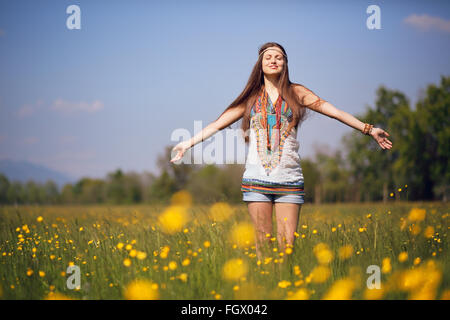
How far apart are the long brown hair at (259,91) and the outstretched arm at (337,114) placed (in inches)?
0.8

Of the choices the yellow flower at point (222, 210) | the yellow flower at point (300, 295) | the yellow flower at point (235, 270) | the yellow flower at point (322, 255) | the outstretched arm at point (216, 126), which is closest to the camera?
the yellow flower at point (300, 295)

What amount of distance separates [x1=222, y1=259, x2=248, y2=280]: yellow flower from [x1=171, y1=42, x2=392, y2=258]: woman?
1.63 ft

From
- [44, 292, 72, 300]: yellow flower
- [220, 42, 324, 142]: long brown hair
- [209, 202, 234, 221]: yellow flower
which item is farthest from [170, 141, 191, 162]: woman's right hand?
[44, 292, 72, 300]: yellow flower

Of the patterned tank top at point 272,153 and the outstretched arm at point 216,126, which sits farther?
the outstretched arm at point 216,126

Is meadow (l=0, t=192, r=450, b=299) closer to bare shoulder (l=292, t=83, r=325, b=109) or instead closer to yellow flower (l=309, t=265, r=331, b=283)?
yellow flower (l=309, t=265, r=331, b=283)

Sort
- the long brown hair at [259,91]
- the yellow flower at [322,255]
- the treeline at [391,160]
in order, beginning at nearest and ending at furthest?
the yellow flower at [322,255] → the long brown hair at [259,91] → the treeline at [391,160]

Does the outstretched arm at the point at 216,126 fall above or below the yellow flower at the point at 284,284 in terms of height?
above

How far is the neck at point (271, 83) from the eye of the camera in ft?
13.2

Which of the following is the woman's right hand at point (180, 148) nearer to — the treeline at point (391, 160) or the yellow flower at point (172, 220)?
the yellow flower at point (172, 220)

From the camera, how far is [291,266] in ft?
11.4

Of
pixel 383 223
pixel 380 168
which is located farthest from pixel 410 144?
pixel 383 223

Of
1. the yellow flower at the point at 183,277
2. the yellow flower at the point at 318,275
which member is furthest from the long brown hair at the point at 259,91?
the yellow flower at the point at 183,277

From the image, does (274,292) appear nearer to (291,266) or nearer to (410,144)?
(291,266)
